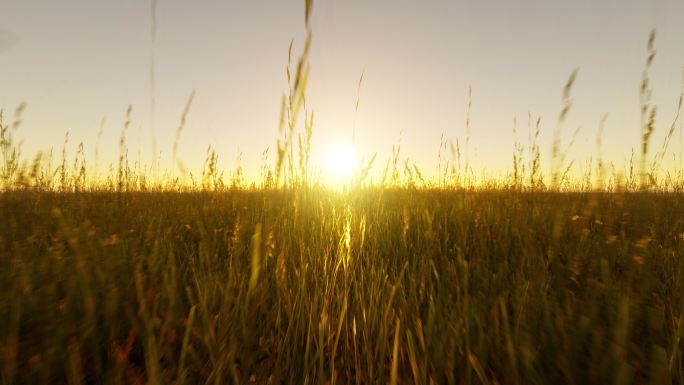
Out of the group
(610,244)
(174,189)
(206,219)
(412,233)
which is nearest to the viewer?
(610,244)

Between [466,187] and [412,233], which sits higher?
[466,187]

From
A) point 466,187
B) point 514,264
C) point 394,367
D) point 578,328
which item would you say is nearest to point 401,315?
point 394,367

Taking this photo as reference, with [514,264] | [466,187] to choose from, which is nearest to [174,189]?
[466,187]

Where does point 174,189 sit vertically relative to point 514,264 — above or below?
above

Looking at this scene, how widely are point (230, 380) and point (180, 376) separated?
136mm

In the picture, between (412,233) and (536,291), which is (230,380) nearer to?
(536,291)

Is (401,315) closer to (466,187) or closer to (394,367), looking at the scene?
(394,367)

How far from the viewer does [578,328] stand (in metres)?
0.88

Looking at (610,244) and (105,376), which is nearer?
(105,376)

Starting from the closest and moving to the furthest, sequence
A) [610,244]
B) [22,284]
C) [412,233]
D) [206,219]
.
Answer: [22,284] → [610,244] → [412,233] → [206,219]

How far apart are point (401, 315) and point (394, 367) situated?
30cm

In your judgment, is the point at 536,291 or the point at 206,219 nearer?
the point at 536,291

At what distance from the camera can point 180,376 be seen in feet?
2.20

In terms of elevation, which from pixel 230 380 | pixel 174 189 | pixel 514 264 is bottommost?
pixel 230 380
